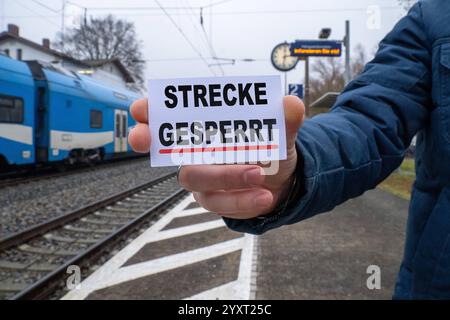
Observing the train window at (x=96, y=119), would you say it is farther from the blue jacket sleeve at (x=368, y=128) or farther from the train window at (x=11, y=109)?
the blue jacket sleeve at (x=368, y=128)

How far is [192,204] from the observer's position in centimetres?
793

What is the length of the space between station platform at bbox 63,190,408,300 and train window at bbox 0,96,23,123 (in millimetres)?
6203

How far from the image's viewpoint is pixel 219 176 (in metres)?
0.81

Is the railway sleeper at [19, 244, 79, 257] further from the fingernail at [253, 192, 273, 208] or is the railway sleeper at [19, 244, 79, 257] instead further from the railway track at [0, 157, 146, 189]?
the railway track at [0, 157, 146, 189]

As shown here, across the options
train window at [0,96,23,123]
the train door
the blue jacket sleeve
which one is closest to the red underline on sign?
the blue jacket sleeve

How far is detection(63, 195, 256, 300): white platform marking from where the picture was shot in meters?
3.53

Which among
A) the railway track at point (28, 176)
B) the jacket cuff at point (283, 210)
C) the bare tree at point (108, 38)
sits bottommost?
the railway track at point (28, 176)

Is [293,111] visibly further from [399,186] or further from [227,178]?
[399,186]

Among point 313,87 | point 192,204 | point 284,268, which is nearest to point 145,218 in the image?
point 192,204

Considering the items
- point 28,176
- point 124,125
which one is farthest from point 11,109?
point 124,125

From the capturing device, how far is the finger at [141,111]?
0.80 metres

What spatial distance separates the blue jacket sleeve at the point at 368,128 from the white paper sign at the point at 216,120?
0.75 ft

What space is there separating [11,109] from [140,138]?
10920 mm

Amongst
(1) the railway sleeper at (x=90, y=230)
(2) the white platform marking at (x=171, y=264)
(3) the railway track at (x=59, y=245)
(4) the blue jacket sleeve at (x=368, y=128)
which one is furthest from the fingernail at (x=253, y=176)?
(1) the railway sleeper at (x=90, y=230)
